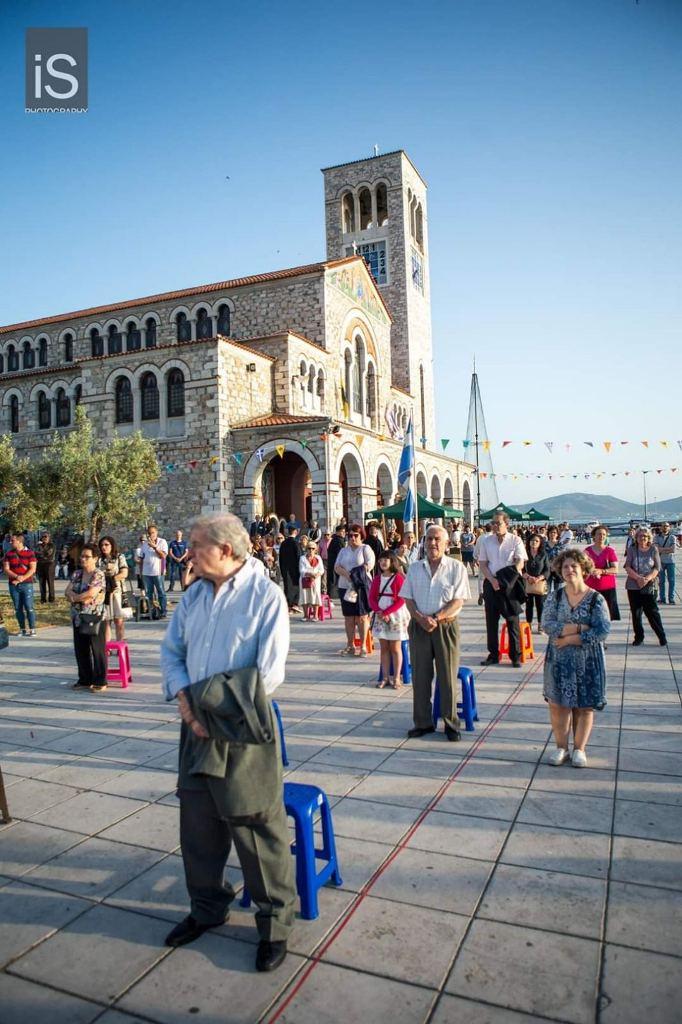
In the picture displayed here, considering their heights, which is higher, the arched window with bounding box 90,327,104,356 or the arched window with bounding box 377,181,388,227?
the arched window with bounding box 377,181,388,227

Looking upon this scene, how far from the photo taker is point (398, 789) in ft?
15.0

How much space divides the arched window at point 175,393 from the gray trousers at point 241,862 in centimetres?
2266

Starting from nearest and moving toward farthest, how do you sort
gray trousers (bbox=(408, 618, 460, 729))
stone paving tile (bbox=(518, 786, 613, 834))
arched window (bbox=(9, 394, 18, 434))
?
stone paving tile (bbox=(518, 786, 613, 834)), gray trousers (bbox=(408, 618, 460, 729)), arched window (bbox=(9, 394, 18, 434))

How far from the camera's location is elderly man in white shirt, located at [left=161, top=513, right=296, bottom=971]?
282 centimetres

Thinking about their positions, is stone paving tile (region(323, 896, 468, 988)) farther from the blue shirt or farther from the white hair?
the white hair

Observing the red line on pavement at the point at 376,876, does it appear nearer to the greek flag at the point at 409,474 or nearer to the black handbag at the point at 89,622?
the black handbag at the point at 89,622

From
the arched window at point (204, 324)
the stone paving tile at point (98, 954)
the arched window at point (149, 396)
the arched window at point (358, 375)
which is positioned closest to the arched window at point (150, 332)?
the arched window at point (204, 324)

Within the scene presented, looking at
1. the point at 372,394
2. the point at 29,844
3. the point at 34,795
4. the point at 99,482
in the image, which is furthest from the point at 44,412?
the point at 29,844

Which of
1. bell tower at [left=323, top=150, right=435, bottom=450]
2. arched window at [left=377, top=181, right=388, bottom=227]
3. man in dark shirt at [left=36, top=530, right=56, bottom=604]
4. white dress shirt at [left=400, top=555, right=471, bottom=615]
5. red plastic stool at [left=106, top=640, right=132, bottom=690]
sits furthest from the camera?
arched window at [left=377, top=181, right=388, bottom=227]

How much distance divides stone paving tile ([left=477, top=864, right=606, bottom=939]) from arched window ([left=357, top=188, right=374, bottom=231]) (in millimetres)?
42801

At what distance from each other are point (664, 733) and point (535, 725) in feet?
3.73

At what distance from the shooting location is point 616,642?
9938 millimetres

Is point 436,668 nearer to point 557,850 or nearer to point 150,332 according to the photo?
point 557,850

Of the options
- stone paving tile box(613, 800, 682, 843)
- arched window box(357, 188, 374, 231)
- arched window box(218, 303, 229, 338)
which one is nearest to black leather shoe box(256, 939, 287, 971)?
stone paving tile box(613, 800, 682, 843)
